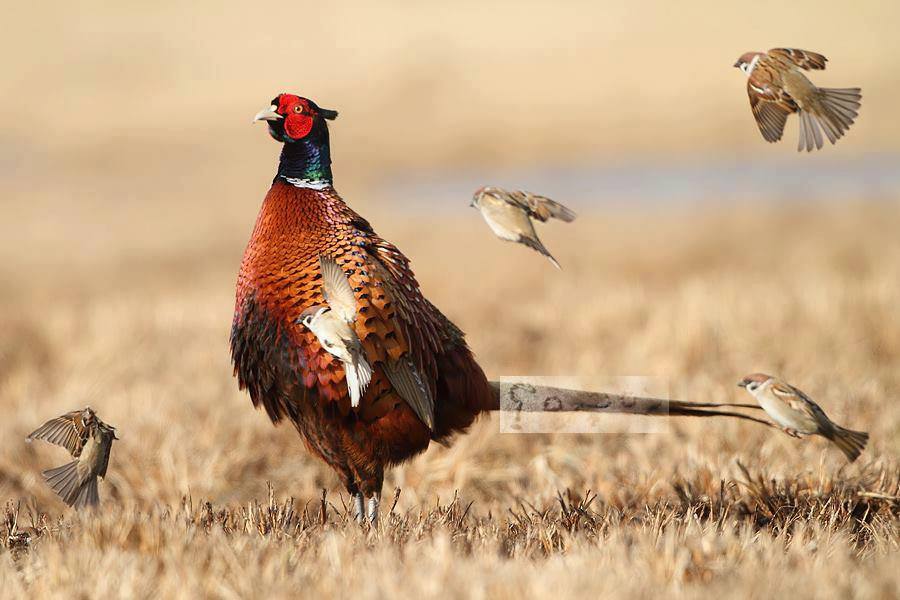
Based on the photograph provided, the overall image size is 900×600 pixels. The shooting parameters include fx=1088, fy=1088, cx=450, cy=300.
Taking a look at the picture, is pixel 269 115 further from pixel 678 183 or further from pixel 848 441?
pixel 678 183

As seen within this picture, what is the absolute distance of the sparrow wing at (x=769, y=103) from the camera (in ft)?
8.60

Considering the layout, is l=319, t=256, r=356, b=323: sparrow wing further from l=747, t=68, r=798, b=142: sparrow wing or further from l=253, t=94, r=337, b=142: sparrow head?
l=747, t=68, r=798, b=142: sparrow wing

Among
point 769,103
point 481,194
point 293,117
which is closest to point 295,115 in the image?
point 293,117

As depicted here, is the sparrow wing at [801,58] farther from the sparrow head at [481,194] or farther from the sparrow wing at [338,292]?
the sparrow wing at [338,292]

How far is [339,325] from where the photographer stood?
2742 mm

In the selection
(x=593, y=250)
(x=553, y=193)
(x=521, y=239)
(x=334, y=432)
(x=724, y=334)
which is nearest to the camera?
(x=521, y=239)

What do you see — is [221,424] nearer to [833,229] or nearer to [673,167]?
[833,229]

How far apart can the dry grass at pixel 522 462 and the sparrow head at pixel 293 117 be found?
1.08 m

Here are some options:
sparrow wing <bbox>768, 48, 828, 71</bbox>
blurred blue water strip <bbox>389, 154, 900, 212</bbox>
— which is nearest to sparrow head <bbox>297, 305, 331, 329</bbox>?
sparrow wing <bbox>768, 48, 828, 71</bbox>

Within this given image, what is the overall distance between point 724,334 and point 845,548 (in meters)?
3.40

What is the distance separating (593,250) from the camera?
1060 cm

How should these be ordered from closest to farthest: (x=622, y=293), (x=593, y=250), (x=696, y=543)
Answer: (x=696, y=543)
(x=622, y=293)
(x=593, y=250)

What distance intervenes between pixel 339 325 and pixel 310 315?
8 cm

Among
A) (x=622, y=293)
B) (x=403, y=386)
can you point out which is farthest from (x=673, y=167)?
(x=403, y=386)
